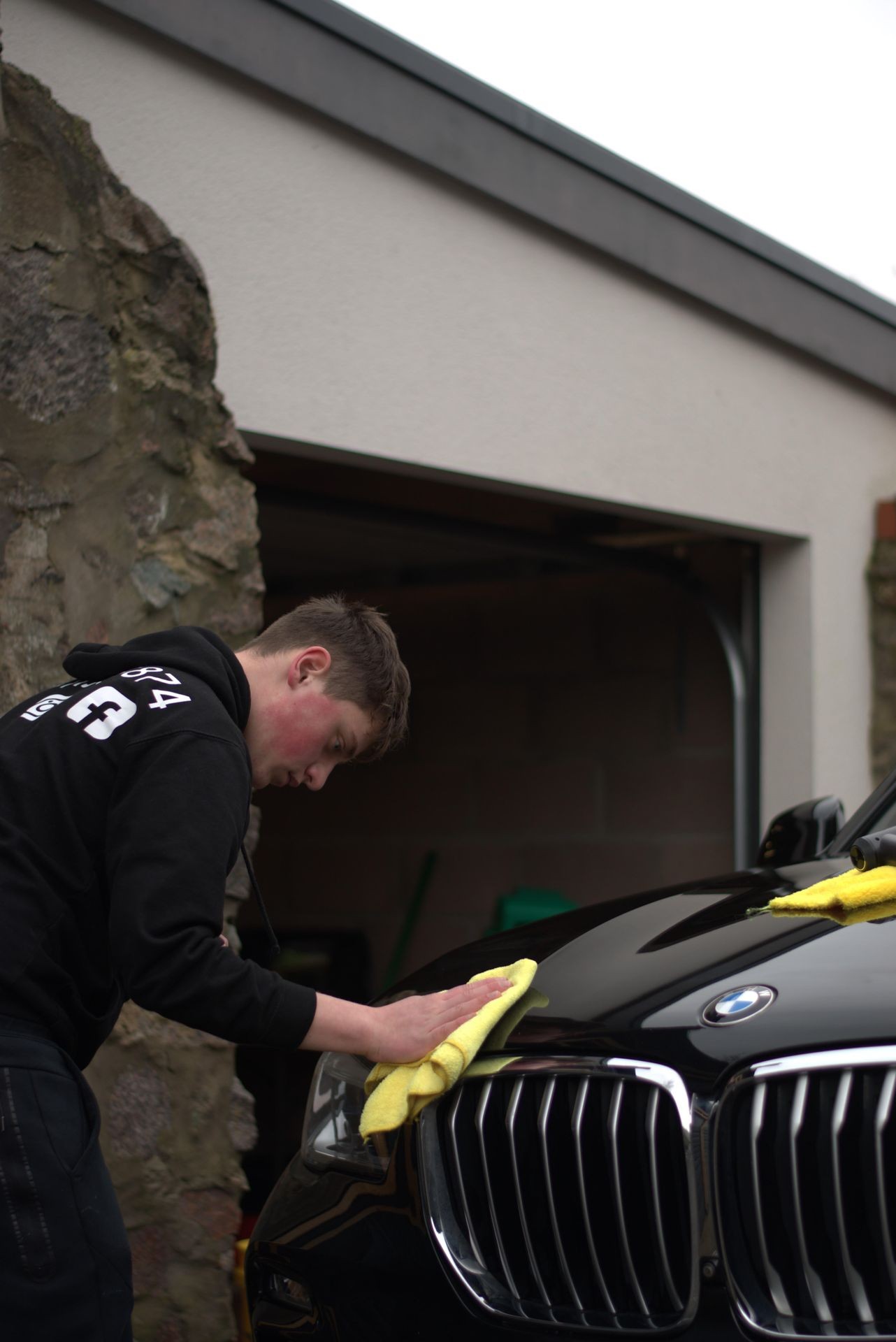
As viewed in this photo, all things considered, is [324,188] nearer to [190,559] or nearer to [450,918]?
[190,559]

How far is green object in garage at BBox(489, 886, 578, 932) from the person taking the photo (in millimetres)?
6906

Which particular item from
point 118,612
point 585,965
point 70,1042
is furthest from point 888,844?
point 118,612

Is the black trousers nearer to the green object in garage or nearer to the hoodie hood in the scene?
the hoodie hood

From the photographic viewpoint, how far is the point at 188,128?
3.67m

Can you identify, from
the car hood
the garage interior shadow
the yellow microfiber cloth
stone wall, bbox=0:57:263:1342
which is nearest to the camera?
the car hood

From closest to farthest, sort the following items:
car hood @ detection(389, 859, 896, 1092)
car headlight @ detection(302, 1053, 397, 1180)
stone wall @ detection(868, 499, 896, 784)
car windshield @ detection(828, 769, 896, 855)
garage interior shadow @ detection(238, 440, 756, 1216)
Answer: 1. car hood @ detection(389, 859, 896, 1092)
2. car headlight @ detection(302, 1053, 397, 1180)
3. car windshield @ detection(828, 769, 896, 855)
4. garage interior shadow @ detection(238, 440, 756, 1216)
5. stone wall @ detection(868, 499, 896, 784)

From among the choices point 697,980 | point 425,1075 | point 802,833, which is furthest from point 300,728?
point 802,833

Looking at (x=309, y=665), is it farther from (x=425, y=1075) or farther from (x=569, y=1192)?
(x=569, y=1192)

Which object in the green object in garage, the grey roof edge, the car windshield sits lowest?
the green object in garage

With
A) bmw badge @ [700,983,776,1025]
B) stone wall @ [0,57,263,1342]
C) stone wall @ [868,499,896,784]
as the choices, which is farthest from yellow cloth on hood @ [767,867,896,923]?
stone wall @ [868,499,896,784]

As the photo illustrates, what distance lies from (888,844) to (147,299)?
2004 millimetres

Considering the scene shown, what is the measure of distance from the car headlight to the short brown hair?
66 centimetres

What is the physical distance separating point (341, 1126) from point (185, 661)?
38.0 inches

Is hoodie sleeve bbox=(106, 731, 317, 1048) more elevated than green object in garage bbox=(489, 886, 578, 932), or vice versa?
hoodie sleeve bbox=(106, 731, 317, 1048)
